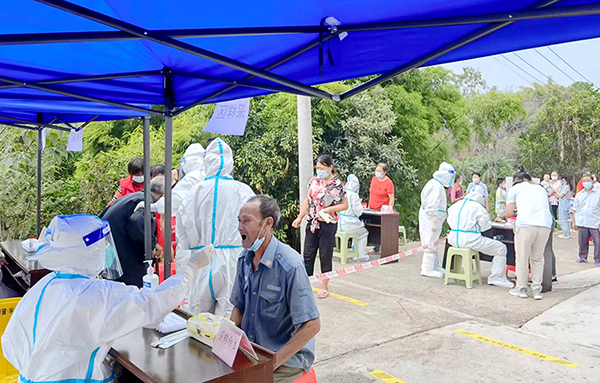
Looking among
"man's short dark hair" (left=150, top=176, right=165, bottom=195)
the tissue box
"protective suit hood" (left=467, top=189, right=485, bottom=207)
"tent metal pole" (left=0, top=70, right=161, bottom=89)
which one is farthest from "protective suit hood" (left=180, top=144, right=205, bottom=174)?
"protective suit hood" (left=467, top=189, right=485, bottom=207)

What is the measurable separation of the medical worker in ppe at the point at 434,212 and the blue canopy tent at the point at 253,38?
5368mm

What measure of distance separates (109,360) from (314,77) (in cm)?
194

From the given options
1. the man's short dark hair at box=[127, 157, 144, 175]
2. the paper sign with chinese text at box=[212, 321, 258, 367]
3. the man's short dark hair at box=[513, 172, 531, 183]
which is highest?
the man's short dark hair at box=[127, 157, 144, 175]

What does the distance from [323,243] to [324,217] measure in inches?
14.4

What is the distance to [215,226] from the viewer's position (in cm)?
419

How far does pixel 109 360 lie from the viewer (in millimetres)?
2467

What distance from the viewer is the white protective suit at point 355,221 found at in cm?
896

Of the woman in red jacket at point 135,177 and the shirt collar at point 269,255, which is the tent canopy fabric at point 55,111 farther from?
the shirt collar at point 269,255

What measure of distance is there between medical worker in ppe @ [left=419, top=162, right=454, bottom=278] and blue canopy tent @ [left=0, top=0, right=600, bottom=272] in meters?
5.37

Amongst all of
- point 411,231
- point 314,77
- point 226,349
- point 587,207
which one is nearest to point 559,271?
point 587,207

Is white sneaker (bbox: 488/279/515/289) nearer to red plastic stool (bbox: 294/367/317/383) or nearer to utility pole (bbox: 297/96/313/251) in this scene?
utility pole (bbox: 297/96/313/251)

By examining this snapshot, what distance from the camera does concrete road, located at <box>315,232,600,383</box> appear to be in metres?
4.31

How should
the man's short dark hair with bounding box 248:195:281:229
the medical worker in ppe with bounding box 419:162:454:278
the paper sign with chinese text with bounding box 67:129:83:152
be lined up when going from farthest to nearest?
the medical worker in ppe with bounding box 419:162:454:278 < the paper sign with chinese text with bounding box 67:129:83:152 < the man's short dark hair with bounding box 248:195:281:229

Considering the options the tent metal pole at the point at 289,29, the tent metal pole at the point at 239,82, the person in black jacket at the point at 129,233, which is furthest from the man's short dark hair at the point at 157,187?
the tent metal pole at the point at 289,29
